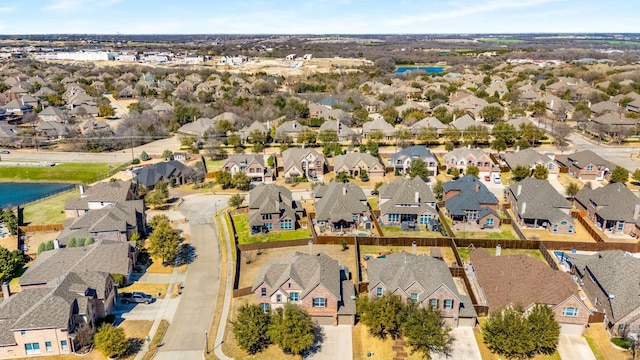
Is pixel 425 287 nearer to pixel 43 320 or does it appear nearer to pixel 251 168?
pixel 43 320

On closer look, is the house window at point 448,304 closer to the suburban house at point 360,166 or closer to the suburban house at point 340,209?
the suburban house at point 340,209

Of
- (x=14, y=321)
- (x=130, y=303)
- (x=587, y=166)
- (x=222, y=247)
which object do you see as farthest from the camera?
(x=587, y=166)

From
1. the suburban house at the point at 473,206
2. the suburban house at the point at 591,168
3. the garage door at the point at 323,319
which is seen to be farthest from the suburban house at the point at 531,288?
the suburban house at the point at 591,168

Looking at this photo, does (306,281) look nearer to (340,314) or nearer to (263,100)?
(340,314)

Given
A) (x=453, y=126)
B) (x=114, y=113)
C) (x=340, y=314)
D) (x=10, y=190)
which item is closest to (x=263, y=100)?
(x=114, y=113)

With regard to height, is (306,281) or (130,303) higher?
(306,281)

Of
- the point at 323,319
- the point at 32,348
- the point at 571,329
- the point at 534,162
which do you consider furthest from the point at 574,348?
the point at 534,162

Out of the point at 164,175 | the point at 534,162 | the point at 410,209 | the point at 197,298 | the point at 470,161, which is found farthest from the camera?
the point at 470,161
